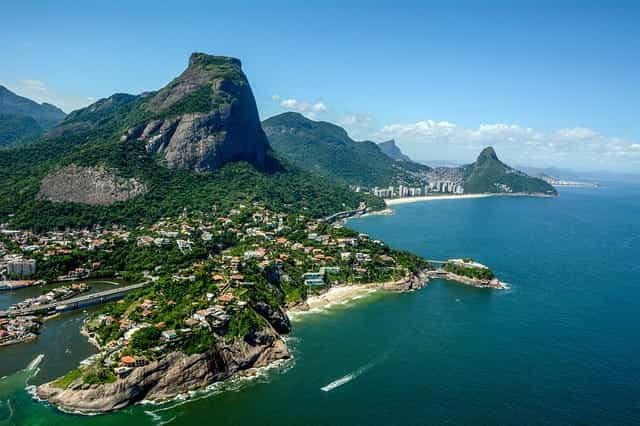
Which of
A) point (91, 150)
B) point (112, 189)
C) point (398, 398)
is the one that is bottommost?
point (398, 398)

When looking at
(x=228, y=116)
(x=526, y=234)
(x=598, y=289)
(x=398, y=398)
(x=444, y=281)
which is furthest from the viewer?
(x=228, y=116)

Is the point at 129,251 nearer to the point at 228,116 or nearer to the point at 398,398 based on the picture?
the point at 398,398

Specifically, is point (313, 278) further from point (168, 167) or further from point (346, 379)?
point (168, 167)

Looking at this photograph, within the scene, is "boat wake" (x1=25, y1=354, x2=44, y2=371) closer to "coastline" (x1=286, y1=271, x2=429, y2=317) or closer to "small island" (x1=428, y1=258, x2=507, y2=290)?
"coastline" (x1=286, y1=271, x2=429, y2=317)

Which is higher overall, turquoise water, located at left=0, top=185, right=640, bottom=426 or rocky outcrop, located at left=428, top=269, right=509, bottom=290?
rocky outcrop, located at left=428, top=269, right=509, bottom=290

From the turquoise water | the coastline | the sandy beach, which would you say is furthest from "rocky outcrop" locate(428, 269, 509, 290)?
the sandy beach

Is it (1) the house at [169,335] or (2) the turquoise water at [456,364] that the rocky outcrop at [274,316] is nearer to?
(2) the turquoise water at [456,364]

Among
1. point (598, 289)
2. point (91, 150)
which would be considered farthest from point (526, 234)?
point (91, 150)
